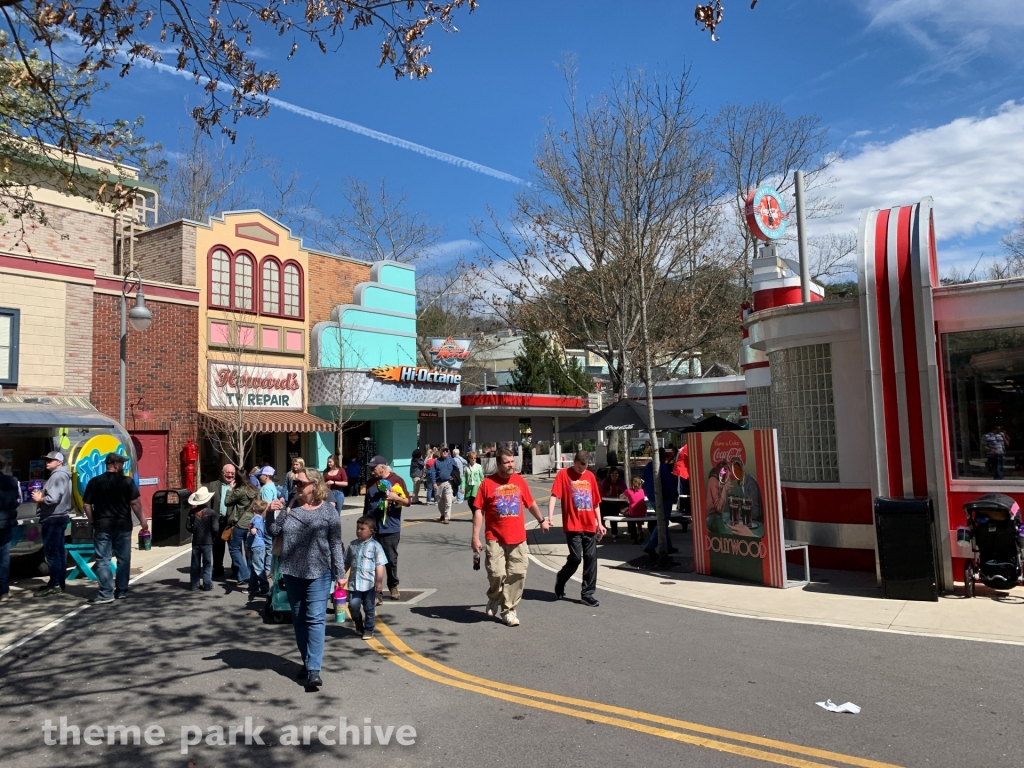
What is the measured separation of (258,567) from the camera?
350 inches

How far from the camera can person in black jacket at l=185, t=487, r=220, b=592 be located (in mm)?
→ 9477

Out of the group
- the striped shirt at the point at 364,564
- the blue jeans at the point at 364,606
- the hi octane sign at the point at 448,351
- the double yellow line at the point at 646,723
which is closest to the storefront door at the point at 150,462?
the hi octane sign at the point at 448,351

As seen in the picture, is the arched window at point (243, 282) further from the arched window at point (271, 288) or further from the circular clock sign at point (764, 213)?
the circular clock sign at point (764, 213)

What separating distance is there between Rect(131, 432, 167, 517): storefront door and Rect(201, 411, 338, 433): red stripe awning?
1.39m

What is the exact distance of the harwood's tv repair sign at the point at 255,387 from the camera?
2167 cm

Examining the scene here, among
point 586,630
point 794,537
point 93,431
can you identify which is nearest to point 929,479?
point 794,537

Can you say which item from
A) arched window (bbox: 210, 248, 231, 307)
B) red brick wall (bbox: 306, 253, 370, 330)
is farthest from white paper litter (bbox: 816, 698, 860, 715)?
red brick wall (bbox: 306, 253, 370, 330)

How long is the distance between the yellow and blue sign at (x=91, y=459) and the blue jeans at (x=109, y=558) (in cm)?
450

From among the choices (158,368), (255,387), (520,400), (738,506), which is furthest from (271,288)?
(738,506)

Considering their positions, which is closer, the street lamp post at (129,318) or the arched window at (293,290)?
the street lamp post at (129,318)

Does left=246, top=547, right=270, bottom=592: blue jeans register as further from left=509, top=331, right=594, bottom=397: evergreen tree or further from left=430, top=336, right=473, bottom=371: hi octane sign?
left=509, top=331, right=594, bottom=397: evergreen tree

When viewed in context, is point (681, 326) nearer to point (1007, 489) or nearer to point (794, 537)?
point (794, 537)

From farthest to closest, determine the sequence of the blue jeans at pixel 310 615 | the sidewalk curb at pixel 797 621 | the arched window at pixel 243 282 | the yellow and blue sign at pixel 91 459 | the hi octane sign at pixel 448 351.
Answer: the hi octane sign at pixel 448 351 → the arched window at pixel 243 282 → the yellow and blue sign at pixel 91 459 → the sidewalk curb at pixel 797 621 → the blue jeans at pixel 310 615

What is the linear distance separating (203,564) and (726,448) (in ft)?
21.9
